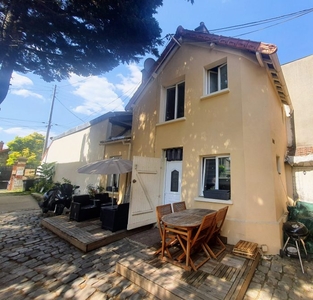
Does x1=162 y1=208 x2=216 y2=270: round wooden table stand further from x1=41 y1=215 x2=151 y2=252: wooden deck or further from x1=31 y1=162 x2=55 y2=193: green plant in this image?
x1=31 y1=162 x2=55 y2=193: green plant

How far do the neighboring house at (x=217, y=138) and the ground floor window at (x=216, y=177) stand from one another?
0.11 feet

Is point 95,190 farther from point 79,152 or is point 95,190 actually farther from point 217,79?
point 217,79

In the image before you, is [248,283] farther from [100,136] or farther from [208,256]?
[100,136]

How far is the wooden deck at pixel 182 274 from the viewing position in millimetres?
2881

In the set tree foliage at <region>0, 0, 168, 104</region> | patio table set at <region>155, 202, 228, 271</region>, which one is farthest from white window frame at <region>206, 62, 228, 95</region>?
patio table set at <region>155, 202, 228, 271</region>

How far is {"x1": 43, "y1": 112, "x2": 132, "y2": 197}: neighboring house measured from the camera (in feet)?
32.7

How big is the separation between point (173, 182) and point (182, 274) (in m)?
3.85

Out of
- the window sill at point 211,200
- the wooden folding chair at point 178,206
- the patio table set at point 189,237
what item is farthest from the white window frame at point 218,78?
the patio table set at point 189,237

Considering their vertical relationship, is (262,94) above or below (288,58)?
below

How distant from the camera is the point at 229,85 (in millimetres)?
5977

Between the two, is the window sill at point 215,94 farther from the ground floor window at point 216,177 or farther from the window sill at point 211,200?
the window sill at point 211,200

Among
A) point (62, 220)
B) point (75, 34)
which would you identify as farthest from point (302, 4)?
point (62, 220)

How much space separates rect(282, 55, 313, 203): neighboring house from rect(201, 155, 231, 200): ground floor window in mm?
4690

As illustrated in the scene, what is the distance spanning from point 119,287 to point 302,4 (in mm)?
12376
